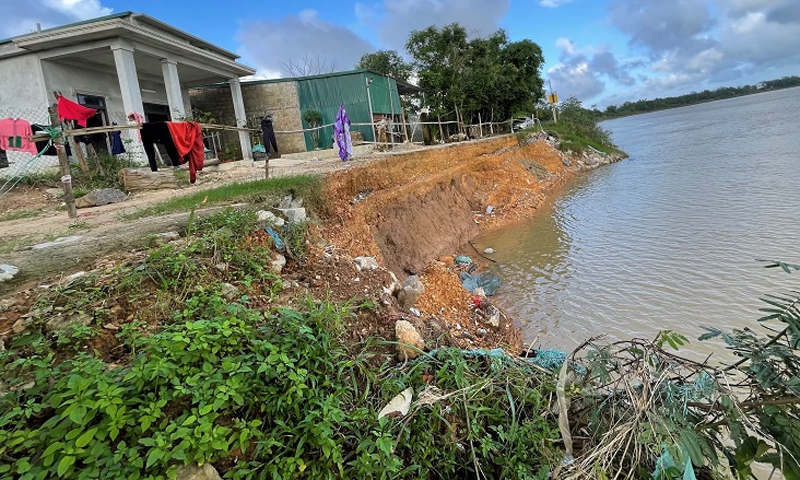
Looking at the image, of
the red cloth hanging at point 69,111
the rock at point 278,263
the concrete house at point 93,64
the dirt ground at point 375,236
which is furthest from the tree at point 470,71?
the rock at point 278,263

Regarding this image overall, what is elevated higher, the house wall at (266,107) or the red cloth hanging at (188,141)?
the house wall at (266,107)

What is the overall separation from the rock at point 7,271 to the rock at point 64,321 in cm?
100

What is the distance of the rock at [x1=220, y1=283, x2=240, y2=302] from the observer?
10.2 feet

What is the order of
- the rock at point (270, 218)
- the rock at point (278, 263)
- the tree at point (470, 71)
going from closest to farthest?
the rock at point (278, 263) → the rock at point (270, 218) → the tree at point (470, 71)

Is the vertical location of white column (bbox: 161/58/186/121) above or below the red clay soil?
above

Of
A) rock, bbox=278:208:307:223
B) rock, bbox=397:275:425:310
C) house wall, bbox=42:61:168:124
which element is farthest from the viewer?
house wall, bbox=42:61:168:124

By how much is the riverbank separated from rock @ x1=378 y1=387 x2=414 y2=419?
2.4 inches

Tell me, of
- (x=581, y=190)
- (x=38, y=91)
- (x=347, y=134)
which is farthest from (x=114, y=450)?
(x=581, y=190)

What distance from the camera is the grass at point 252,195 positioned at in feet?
18.8

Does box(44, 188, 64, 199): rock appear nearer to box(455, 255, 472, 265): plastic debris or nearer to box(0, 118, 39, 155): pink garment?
box(0, 118, 39, 155): pink garment

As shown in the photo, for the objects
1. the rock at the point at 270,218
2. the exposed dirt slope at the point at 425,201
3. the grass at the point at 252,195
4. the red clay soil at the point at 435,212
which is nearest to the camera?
the rock at the point at 270,218

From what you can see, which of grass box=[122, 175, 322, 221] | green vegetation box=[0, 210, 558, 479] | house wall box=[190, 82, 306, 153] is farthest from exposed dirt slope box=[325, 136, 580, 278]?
house wall box=[190, 82, 306, 153]

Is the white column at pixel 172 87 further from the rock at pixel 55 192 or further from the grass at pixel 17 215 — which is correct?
the grass at pixel 17 215

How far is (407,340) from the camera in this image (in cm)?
323
